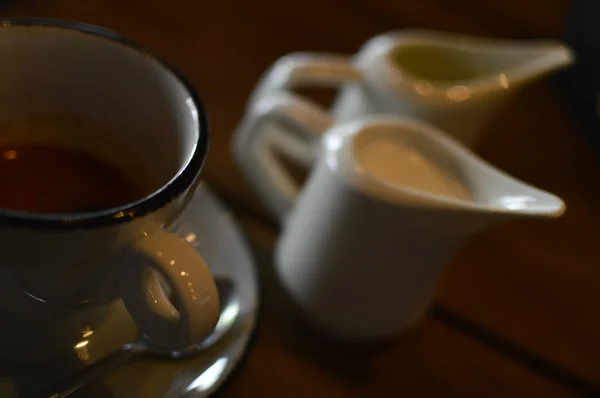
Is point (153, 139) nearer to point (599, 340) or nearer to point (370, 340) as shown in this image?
point (370, 340)

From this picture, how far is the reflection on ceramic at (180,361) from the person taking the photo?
0.38m

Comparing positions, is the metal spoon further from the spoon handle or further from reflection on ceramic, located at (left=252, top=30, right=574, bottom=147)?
reflection on ceramic, located at (left=252, top=30, right=574, bottom=147)

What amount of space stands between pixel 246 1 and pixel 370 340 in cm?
53

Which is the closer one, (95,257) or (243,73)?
(95,257)

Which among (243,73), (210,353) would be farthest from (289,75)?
(210,353)

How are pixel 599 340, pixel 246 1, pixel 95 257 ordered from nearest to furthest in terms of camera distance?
pixel 95 257 < pixel 599 340 < pixel 246 1

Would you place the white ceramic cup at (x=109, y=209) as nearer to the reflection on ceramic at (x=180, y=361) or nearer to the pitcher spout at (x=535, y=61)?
the reflection on ceramic at (x=180, y=361)

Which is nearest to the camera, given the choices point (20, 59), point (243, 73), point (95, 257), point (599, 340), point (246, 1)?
point (95, 257)

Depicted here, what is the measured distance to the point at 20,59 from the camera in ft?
1.41

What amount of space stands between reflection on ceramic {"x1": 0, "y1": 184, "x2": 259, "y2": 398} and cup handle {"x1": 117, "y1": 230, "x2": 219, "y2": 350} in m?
0.03

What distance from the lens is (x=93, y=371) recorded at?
1.27ft

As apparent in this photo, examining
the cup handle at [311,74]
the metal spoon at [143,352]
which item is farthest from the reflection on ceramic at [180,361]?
the cup handle at [311,74]

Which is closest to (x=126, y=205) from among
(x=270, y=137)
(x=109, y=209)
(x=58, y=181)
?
(x=109, y=209)

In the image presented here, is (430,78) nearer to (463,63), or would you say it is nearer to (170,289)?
(463,63)
